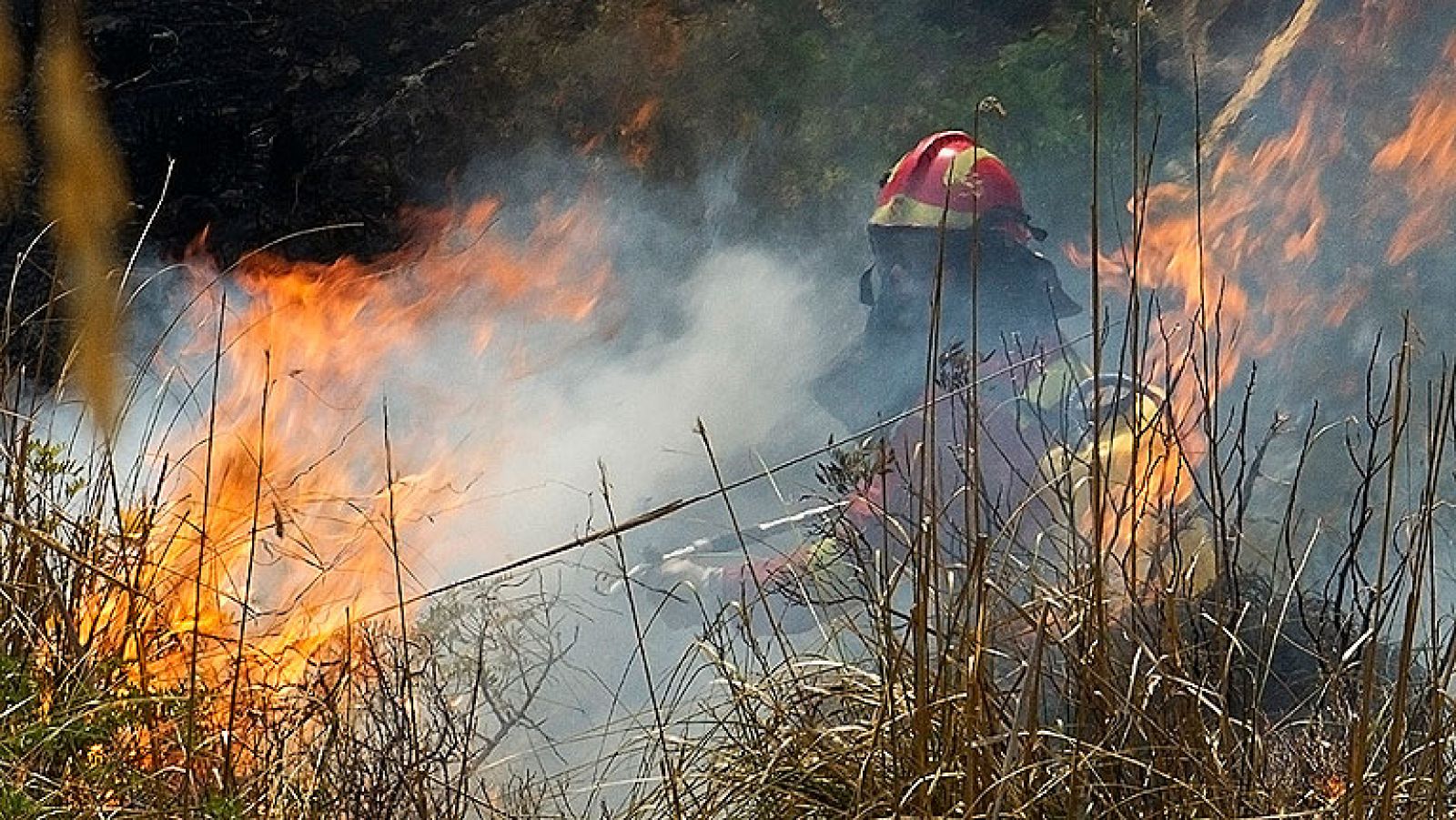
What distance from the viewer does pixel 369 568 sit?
3938mm

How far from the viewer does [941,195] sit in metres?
3.43

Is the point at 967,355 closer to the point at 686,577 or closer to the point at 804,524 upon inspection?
the point at 686,577

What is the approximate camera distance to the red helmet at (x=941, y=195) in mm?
3373

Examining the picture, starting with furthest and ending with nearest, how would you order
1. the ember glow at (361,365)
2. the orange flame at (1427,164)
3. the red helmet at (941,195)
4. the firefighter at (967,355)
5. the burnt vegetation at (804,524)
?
the ember glow at (361,365), the orange flame at (1427,164), the red helmet at (941,195), the firefighter at (967,355), the burnt vegetation at (804,524)

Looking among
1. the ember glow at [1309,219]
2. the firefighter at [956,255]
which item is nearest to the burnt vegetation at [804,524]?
the ember glow at [1309,219]

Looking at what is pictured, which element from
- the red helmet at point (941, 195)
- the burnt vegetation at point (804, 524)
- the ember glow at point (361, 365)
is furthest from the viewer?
the ember glow at point (361, 365)

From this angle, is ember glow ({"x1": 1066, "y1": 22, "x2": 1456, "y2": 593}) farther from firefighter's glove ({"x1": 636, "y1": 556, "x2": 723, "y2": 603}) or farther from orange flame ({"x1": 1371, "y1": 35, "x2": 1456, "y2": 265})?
firefighter's glove ({"x1": 636, "y1": 556, "x2": 723, "y2": 603})

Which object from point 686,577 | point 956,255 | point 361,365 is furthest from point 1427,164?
point 361,365

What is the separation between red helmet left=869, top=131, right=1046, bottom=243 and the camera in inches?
133

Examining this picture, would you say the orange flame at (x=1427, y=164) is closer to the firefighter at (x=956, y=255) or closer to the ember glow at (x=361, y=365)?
the firefighter at (x=956, y=255)

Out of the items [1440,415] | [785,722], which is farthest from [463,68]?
[1440,415]

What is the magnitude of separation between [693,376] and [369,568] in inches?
52.7

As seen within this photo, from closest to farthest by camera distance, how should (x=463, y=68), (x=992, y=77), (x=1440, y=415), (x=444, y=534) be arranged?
(x=1440, y=415) < (x=444, y=534) < (x=992, y=77) < (x=463, y=68)

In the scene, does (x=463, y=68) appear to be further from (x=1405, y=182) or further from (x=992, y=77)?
(x=1405, y=182)
